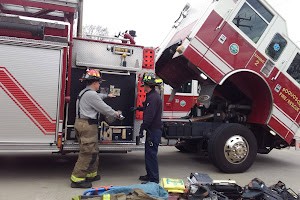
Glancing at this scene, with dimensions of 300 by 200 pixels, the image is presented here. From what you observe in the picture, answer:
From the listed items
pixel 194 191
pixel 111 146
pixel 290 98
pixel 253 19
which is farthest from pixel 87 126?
pixel 290 98

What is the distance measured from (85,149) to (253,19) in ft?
14.0

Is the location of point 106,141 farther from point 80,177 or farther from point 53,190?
point 53,190

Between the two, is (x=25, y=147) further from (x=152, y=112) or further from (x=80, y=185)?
(x=152, y=112)

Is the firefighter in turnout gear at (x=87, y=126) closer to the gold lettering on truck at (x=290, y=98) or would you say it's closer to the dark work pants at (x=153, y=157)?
the dark work pants at (x=153, y=157)

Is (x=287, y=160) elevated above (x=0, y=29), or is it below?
below

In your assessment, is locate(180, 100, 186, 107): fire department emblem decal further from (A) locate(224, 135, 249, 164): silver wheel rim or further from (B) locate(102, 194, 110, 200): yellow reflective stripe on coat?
(B) locate(102, 194, 110, 200): yellow reflective stripe on coat

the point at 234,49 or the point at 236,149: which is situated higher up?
the point at 234,49

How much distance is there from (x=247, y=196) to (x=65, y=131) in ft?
10.3

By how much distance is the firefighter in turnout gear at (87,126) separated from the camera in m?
4.77

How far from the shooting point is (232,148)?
5.99 meters

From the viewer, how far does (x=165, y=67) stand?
7461mm

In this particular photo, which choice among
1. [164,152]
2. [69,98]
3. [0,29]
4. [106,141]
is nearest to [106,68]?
[69,98]

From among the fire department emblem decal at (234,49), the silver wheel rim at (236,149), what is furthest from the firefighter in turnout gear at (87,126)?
the fire department emblem decal at (234,49)

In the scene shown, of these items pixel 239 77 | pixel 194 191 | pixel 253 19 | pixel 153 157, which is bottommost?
pixel 194 191
